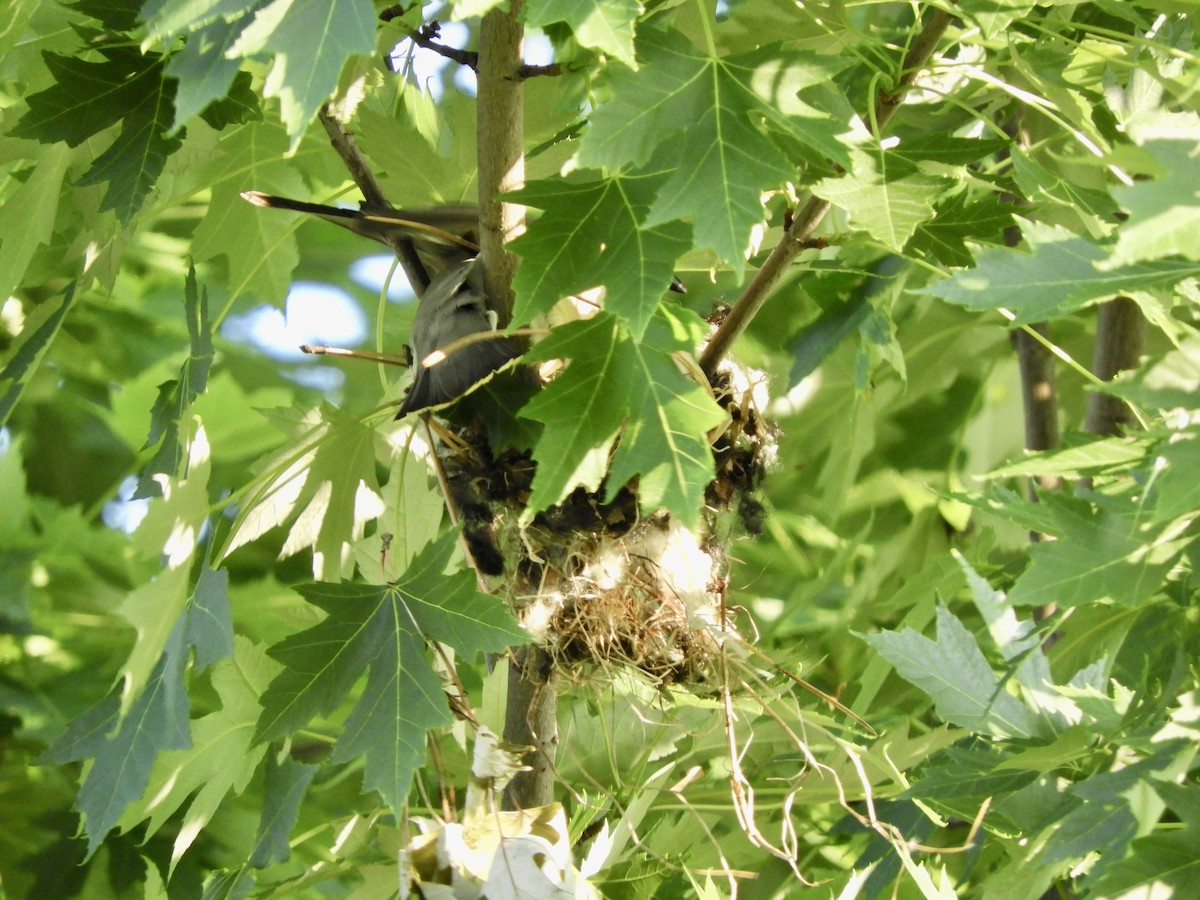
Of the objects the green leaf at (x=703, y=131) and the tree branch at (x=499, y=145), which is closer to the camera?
the green leaf at (x=703, y=131)

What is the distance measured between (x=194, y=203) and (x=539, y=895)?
1.22m

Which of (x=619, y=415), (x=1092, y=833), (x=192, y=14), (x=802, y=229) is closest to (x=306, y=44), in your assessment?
(x=192, y=14)

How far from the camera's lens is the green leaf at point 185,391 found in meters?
1.10

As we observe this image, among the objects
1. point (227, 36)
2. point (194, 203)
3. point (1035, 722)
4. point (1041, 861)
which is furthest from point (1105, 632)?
point (194, 203)

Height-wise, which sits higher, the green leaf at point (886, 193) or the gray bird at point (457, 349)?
the green leaf at point (886, 193)

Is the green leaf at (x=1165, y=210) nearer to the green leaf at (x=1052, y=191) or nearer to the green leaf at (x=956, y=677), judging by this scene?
the green leaf at (x=1052, y=191)

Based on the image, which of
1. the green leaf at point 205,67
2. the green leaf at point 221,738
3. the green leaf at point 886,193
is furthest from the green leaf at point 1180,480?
the green leaf at point 221,738

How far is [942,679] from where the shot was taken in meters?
1.12

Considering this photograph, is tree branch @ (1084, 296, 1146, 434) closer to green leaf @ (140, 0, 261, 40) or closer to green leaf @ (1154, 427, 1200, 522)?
green leaf @ (1154, 427, 1200, 522)

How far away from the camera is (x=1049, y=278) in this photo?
77 cm

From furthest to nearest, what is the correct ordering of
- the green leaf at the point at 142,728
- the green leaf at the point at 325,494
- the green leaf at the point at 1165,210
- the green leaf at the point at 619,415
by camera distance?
the green leaf at the point at 325,494, the green leaf at the point at 142,728, the green leaf at the point at 619,415, the green leaf at the point at 1165,210

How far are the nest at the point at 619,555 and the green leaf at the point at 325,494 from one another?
0.16 m

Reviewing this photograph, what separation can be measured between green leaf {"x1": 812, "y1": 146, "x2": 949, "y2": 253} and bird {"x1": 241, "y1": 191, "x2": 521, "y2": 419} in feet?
0.96

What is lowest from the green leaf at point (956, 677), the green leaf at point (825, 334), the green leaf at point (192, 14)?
the green leaf at point (956, 677)
